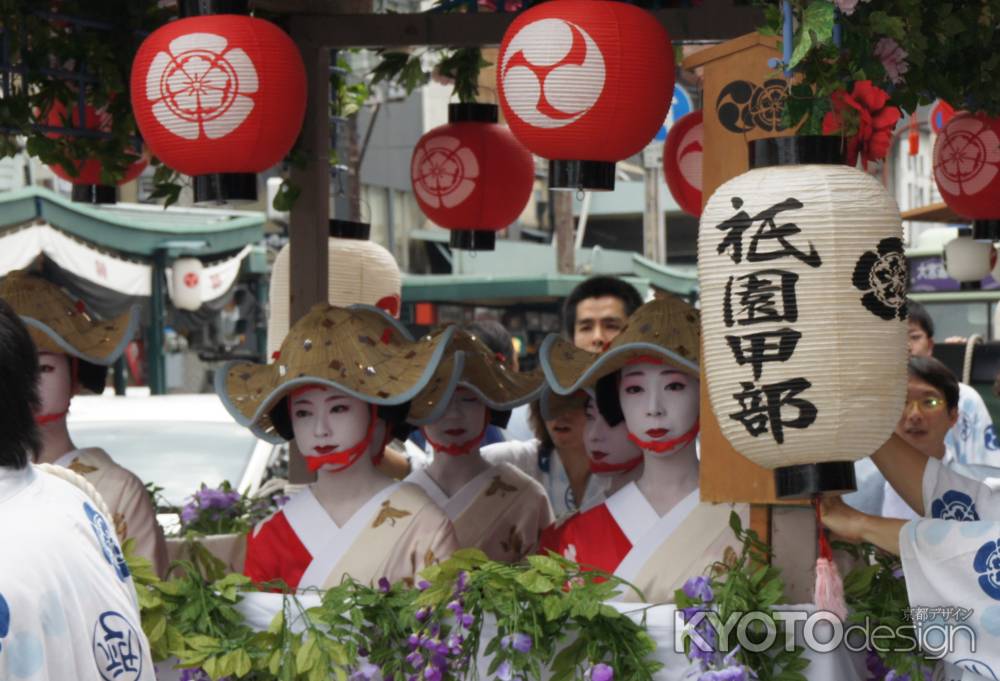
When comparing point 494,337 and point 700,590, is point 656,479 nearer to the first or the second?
point 700,590

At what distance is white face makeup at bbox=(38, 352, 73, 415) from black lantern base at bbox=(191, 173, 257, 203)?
28.5 inches

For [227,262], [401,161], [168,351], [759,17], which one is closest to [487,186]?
[759,17]

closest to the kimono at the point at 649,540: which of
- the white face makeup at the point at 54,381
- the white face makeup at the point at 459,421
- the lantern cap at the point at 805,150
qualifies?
the white face makeup at the point at 459,421

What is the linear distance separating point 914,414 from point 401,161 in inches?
797

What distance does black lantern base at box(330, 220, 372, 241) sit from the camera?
226 inches

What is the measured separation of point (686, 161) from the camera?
17.9 ft

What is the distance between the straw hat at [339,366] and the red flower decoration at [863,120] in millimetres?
1450

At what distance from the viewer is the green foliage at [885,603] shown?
355 centimetres

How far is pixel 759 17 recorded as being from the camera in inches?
177

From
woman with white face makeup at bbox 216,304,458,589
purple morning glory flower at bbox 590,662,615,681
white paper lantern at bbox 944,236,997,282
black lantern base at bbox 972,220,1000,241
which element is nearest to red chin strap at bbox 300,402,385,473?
woman with white face makeup at bbox 216,304,458,589

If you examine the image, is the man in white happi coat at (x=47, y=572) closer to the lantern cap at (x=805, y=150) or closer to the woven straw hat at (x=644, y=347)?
the lantern cap at (x=805, y=150)

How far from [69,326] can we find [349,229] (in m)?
1.33

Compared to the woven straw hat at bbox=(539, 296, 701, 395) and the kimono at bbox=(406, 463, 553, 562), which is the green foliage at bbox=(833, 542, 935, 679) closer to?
the woven straw hat at bbox=(539, 296, 701, 395)

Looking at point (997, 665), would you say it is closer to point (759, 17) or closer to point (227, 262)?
point (759, 17)
